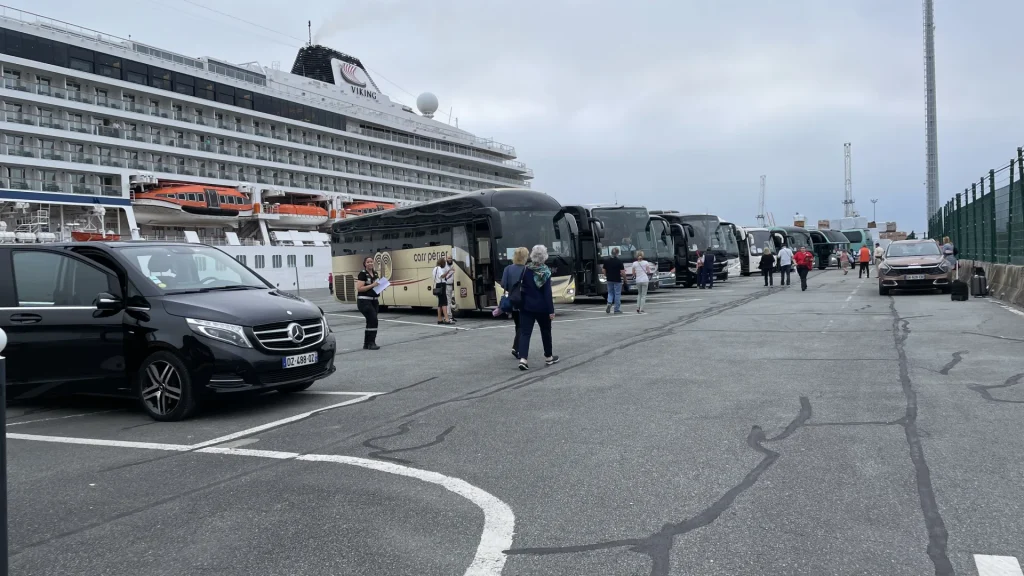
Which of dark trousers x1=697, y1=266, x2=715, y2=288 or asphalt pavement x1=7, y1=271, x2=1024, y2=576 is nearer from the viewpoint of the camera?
asphalt pavement x1=7, y1=271, x2=1024, y2=576

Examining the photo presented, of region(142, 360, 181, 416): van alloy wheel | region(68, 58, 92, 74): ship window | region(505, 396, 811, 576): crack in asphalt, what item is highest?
region(68, 58, 92, 74): ship window

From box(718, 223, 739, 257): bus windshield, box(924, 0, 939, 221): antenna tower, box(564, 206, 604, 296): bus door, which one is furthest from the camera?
box(924, 0, 939, 221): antenna tower

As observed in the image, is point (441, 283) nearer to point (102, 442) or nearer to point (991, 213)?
point (102, 442)

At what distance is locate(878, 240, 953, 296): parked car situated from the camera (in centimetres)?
2077

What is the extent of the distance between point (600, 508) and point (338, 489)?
1.62 meters

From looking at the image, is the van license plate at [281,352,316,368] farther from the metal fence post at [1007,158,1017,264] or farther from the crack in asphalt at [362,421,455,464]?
the metal fence post at [1007,158,1017,264]

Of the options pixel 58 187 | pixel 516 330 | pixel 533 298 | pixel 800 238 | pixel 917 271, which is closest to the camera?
pixel 533 298

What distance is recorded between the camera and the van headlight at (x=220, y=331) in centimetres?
702

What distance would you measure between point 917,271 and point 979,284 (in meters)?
2.01

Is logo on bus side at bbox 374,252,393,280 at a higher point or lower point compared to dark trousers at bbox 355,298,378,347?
higher

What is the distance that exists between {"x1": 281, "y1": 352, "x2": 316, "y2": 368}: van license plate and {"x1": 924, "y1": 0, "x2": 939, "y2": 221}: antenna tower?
Answer: 143 feet

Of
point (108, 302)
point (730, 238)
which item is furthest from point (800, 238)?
point (108, 302)

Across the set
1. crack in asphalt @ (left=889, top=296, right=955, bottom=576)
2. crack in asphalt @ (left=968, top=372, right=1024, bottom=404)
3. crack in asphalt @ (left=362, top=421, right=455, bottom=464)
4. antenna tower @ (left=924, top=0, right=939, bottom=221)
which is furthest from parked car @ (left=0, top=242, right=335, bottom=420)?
antenna tower @ (left=924, top=0, right=939, bottom=221)

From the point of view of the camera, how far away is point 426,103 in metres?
69.4
